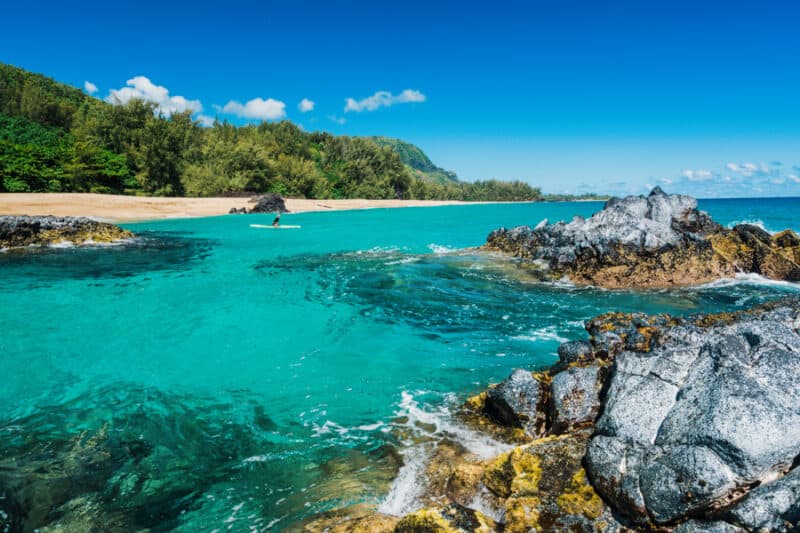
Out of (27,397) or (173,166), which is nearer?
(27,397)

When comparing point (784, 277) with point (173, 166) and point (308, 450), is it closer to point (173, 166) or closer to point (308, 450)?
point (308, 450)

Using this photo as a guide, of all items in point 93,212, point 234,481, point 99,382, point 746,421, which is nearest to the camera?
point 746,421

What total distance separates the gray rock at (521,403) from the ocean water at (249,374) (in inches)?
24.2

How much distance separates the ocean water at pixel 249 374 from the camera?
19.2ft

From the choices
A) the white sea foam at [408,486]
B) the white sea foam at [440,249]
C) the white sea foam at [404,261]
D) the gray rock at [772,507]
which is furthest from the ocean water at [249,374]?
the white sea foam at [440,249]

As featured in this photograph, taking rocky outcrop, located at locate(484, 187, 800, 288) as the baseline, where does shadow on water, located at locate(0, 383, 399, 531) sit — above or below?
below

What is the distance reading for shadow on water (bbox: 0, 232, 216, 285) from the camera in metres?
19.6

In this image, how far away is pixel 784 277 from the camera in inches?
780

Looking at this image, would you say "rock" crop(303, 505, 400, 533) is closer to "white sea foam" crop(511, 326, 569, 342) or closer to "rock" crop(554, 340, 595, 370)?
"rock" crop(554, 340, 595, 370)

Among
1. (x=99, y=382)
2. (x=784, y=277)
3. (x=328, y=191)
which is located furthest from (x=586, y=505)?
(x=328, y=191)

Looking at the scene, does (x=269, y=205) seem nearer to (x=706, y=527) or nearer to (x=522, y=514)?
(x=522, y=514)

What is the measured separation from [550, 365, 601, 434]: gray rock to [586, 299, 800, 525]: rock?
0.45m

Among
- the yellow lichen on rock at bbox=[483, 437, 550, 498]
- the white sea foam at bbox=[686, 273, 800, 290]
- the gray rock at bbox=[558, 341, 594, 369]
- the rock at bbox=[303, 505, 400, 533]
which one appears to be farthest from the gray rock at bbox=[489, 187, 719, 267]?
the rock at bbox=[303, 505, 400, 533]

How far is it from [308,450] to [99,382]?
565cm
